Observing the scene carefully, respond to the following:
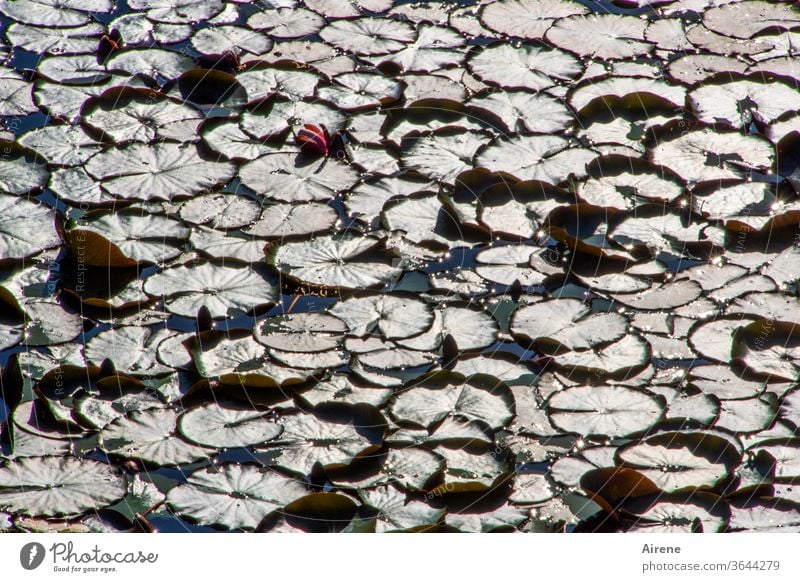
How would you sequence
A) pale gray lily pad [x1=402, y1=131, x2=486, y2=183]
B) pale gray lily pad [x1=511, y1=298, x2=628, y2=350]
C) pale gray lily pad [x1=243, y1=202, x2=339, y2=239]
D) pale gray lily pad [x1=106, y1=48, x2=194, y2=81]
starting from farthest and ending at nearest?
pale gray lily pad [x1=106, y1=48, x2=194, y2=81], pale gray lily pad [x1=402, y1=131, x2=486, y2=183], pale gray lily pad [x1=243, y1=202, x2=339, y2=239], pale gray lily pad [x1=511, y1=298, x2=628, y2=350]

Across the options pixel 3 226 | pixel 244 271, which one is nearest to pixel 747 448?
pixel 244 271

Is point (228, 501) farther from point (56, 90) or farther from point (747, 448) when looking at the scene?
point (56, 90)

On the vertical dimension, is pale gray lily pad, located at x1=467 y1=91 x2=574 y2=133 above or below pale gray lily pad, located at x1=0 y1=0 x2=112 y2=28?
above

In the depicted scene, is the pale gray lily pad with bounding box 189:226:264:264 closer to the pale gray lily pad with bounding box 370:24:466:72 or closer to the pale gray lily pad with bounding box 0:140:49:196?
the pale gray lily pad with bounding box 0:140:49:196

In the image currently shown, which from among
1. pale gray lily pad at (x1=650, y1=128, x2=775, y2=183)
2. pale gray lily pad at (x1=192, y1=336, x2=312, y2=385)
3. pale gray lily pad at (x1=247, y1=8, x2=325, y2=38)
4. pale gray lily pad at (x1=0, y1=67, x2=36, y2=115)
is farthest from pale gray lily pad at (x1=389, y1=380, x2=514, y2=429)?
pale gray lily pad at (x1=247, y1=8, x2=325, y2=38)

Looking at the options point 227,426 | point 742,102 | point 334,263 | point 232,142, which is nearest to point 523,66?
point 742,102

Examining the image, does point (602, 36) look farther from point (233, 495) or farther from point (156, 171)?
point (233, 495)

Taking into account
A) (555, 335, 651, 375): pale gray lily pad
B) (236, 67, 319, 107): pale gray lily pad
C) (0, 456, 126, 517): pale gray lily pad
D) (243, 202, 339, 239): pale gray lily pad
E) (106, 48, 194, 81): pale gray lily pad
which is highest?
(236, 67, 319, 107): pale gray lily pad
